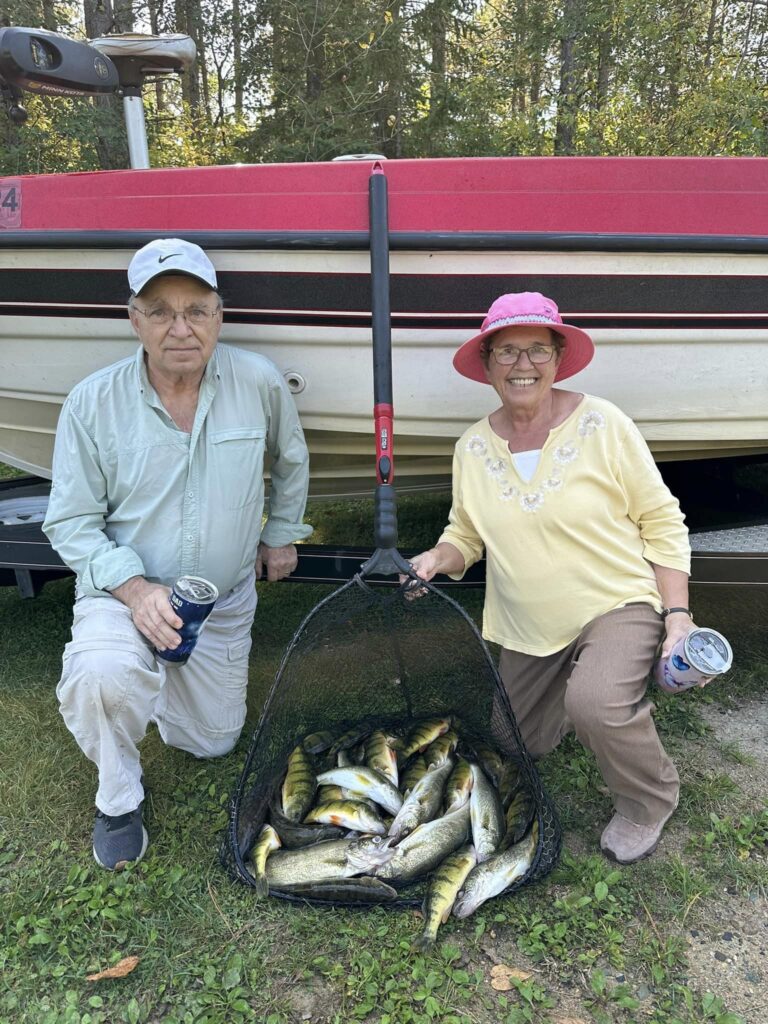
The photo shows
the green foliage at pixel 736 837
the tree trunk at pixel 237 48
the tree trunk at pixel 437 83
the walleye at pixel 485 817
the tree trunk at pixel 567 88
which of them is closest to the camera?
the walleye at pixel 485 817

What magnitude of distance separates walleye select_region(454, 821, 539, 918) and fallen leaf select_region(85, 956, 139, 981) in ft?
1.28

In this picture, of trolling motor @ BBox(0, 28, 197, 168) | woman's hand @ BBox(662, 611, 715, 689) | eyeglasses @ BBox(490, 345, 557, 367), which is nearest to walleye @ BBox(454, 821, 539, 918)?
woman's hand @ BBox(662, 611, 715, 689)

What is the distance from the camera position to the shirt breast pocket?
2271 mm

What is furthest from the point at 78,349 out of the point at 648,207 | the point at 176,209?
the point at 648,207

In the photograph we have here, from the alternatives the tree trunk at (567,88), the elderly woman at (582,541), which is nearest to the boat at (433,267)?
the elderly woman at (582,541)

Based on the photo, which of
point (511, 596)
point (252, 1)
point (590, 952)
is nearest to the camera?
point (590, 952)

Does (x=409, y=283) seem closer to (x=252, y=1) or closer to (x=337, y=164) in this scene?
(x=337, y=164)

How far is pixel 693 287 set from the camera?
8.44 feet

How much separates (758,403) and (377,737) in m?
1.81

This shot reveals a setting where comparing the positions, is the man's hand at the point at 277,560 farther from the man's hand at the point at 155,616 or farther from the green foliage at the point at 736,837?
the green foliage at the point at 736,837

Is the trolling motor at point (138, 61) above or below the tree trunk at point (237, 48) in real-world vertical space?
below

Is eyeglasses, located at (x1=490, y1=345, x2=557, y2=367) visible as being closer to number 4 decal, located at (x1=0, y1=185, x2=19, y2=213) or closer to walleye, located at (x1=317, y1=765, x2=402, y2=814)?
walleye, located at (x1=317, y1=765, x2=402, y2=814)

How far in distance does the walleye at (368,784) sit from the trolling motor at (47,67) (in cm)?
264

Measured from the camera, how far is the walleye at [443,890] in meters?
1.82
